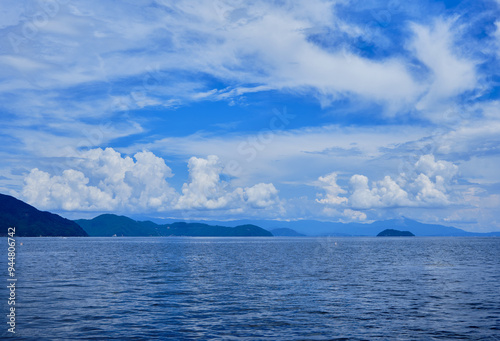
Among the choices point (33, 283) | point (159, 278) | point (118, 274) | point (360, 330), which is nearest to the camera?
point (360, 330)

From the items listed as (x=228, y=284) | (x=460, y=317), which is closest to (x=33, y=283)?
(x=228, y=284)

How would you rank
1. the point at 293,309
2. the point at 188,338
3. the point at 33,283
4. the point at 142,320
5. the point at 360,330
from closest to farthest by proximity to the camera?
the point at 188,338 < the point at 360,330 < the point at 142,320 < the point at 293,309 < the point at 33,283

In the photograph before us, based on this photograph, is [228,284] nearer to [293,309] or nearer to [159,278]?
[159,278]

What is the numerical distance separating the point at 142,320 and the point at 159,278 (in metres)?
34.4

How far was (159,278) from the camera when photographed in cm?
7131

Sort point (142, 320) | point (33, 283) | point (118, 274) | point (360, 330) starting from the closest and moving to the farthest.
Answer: point (360, 330)
point (142, 320)
point (33, 283)
point (118, 274)

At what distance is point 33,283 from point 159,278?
66.6 ft

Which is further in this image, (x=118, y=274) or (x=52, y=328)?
(x=118, y=274)

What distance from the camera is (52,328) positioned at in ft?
114

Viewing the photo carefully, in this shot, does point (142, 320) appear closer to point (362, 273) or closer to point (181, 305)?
point (181, 305)

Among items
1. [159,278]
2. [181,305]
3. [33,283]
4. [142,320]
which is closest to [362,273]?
Result: [159,278]

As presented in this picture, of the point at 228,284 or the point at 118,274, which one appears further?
the point at 118,274

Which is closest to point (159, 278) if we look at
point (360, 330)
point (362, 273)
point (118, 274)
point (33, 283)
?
point (118, 274)

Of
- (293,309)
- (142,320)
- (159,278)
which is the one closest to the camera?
(142,320)
